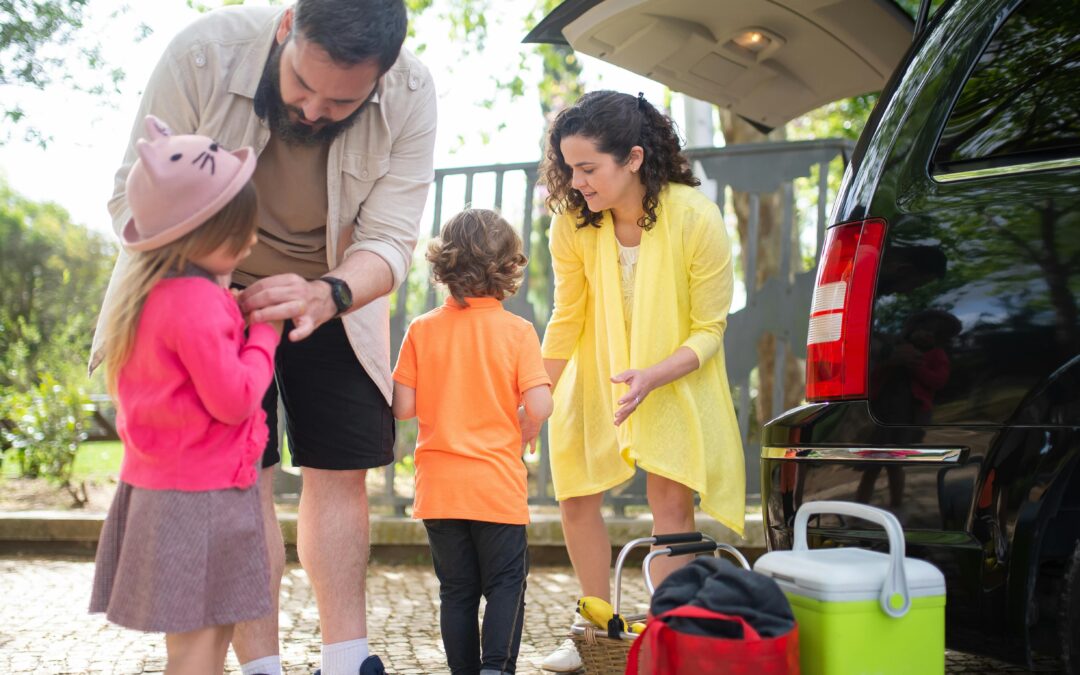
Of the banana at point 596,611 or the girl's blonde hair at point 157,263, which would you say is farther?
the banana at point 596,611

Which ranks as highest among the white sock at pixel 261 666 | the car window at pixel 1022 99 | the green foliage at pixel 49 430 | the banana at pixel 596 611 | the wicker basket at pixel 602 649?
the car window at pixel 1022 99

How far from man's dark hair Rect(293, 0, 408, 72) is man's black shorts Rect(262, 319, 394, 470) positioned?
0.84m

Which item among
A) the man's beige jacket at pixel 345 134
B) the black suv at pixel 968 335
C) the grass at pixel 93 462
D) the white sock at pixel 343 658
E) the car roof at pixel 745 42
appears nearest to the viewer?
the black suv at pixel 968 335

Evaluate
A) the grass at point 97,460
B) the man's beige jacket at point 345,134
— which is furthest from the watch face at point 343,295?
the grass at point 97,460

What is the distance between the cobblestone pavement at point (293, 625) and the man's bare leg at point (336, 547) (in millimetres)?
625

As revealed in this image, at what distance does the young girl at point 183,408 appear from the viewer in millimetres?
2168

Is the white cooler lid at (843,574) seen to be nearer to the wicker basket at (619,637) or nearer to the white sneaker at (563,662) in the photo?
the wicker basket at (619,637)

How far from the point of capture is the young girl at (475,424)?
313 centimetres

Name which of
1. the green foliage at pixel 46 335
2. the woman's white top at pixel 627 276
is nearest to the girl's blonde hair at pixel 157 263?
the woman's white top at pixel 627 276

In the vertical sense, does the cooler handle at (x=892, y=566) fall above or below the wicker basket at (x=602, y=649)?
above

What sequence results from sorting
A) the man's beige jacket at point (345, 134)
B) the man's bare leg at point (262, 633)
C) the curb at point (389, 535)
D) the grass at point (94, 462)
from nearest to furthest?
1. the man's beige jacket at point (345, 134)
2. the man's bare leg at point (262, 633)
3. the curb at point (389, 535)
4. the grass at point (94, 462)

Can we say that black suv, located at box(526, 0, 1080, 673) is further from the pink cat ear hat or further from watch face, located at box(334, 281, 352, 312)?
the pink cat ear hat

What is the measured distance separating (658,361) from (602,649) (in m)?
0.99

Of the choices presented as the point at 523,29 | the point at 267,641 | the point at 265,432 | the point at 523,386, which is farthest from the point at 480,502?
the point at 523,29
